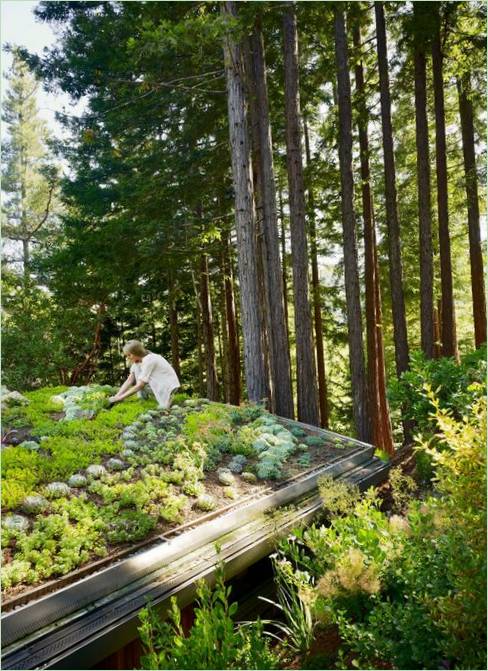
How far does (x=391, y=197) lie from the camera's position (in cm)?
872

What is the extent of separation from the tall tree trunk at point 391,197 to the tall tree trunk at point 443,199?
71 cm

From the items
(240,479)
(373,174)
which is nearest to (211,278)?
(373,174)

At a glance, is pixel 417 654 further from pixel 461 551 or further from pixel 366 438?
pixel 366 438

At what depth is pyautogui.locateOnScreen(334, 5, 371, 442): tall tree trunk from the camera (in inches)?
314

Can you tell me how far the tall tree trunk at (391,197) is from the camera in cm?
855

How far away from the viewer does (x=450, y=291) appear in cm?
863

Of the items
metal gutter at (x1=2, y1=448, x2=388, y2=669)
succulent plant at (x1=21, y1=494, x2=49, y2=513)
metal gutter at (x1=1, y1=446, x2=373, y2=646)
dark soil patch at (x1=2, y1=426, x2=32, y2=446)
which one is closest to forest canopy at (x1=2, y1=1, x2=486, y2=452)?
metal gutter at (x1=1, y1=446, x2=373, y2=646)

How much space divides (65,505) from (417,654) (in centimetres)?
219

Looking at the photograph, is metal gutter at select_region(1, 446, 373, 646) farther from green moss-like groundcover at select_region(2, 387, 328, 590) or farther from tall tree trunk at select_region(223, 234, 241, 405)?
tall tree trunk at select_region(223, 234, 241, 405)

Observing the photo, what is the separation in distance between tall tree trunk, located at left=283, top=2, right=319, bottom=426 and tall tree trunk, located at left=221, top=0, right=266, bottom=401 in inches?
26.1

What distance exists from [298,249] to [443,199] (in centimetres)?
297

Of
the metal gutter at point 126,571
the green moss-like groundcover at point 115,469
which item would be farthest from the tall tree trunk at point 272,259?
the metal gutter at point 126,571

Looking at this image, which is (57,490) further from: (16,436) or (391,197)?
(391,197)

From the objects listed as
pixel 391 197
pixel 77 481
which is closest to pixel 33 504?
pixel 77 481
